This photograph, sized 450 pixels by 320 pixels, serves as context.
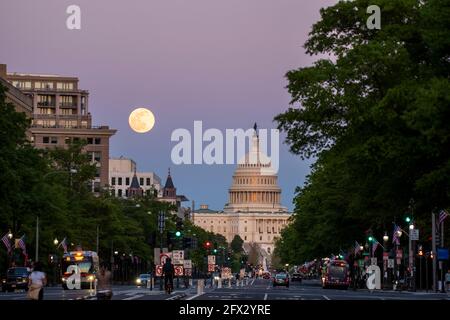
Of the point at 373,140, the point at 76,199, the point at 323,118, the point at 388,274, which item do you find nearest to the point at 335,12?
the point at 323,118

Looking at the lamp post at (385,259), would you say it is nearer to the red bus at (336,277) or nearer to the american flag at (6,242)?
the red bus at (336,277)

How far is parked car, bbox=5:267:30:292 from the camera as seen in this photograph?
9500 cm

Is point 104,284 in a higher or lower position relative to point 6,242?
lower

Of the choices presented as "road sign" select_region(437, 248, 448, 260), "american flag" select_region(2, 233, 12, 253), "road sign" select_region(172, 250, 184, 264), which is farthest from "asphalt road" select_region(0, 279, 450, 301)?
"american flag" select_region(2, 233, 12, 253)

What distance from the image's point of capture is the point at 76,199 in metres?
150

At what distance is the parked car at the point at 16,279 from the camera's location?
95.0 metres

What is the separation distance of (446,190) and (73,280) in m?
36.9

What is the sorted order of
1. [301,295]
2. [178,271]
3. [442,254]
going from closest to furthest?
[301,295] < [178,271] < [442,254]

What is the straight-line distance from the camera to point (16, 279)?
95.9 m

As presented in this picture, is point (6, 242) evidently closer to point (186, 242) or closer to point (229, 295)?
point (186, 242)

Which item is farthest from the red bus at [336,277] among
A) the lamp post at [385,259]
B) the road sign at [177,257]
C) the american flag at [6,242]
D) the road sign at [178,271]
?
the road sign at [178,271]

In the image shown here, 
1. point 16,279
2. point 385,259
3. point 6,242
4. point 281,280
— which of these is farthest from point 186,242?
point 281,280
